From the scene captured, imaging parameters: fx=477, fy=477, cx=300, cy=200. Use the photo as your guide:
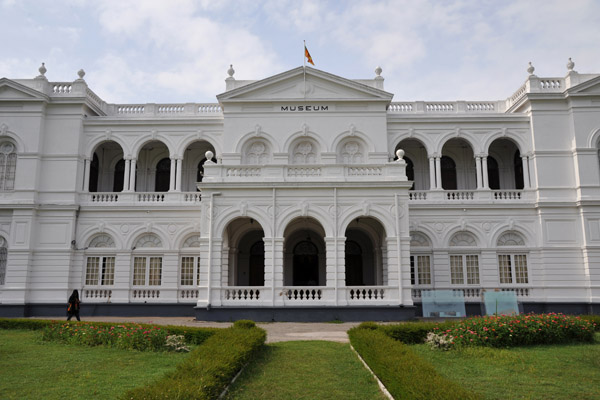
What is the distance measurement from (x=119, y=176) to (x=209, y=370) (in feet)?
69.8

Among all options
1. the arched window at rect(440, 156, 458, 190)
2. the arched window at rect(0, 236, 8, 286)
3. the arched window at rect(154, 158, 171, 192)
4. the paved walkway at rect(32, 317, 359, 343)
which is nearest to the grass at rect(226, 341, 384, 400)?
the paved walkway at rect(32, 317, 359, 343)

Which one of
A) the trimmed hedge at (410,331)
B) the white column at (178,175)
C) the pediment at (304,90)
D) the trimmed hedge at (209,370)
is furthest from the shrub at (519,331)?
the white column at (178,175)

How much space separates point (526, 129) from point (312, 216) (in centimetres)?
1266

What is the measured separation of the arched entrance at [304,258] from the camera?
25.4 meters

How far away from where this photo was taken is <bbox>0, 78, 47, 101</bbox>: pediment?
24281 mm

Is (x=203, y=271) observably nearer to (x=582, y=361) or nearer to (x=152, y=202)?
(x=152, y=202)

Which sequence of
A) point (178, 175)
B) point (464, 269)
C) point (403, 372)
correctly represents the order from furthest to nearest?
1. point (178, 175)
2. point (464, 269)
3. point (403, 372)

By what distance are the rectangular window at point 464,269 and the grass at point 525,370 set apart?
10925 millimetres

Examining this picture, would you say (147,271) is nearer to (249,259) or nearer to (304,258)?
(249,259)

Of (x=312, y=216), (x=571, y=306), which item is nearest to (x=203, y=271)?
(x=312, y=216)

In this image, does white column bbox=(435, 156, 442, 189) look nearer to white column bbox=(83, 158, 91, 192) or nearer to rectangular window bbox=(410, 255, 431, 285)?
rectangular window bbox=(410, 255, 431, 285)

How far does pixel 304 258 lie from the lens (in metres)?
25.7

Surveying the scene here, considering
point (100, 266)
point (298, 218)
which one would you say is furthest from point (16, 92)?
point (298, 218)

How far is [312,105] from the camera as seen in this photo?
24688 mm
